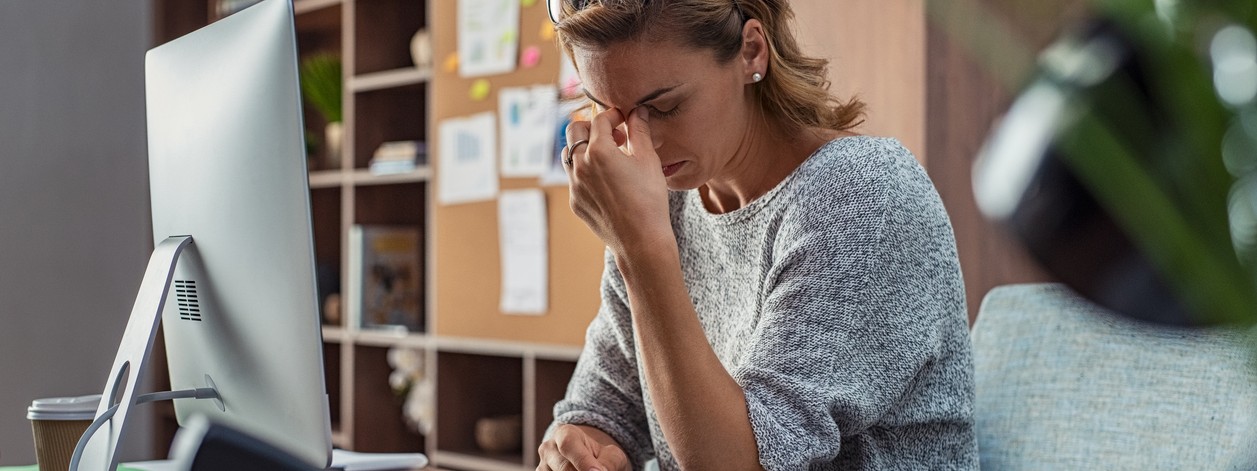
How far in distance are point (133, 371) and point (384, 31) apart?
2790 mm

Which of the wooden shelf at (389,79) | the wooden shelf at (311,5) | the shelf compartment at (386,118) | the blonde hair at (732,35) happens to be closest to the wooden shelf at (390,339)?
the shelf compartment at (386,118)

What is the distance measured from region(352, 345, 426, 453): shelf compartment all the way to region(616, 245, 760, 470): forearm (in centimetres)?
263

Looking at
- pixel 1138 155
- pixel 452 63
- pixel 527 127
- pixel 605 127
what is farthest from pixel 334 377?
pixel 1138 155

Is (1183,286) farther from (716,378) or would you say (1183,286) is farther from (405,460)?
(405,460)

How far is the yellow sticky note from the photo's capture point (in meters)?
3.10

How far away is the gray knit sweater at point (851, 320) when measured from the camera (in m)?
1.03

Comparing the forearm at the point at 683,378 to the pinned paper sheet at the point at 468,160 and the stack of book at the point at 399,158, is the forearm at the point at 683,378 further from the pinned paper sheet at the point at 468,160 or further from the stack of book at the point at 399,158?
the stack of book at the point at 399,158

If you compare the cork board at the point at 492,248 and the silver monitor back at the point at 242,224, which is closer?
the silver monitor back at the point at 242,224

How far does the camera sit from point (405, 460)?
3.90ft

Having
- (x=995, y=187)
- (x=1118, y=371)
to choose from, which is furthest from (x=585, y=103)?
(x=995, y=187)

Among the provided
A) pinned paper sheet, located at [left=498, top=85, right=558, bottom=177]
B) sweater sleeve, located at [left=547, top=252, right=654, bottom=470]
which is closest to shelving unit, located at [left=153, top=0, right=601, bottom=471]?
pinned paper sheet, located at [left=498, top=85, right=558, bottom=177]

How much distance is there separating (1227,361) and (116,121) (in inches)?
129

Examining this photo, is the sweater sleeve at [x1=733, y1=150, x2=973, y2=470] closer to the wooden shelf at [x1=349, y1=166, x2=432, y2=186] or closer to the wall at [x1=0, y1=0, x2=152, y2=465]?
the wooden shelf at [x1=349, y1=166, x2=432, y2=186]

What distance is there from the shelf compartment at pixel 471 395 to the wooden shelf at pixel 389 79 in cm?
87
